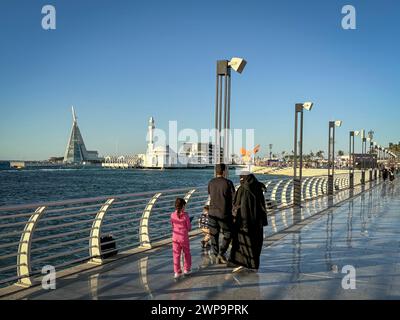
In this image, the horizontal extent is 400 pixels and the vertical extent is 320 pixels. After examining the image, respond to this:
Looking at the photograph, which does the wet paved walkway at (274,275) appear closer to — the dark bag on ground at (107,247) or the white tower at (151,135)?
the dark bag on ground at (107,247)

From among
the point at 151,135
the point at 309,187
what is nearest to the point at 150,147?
the point at 151,135

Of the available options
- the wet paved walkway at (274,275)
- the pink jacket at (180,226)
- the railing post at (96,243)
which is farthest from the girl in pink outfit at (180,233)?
the railing post at (96,243)

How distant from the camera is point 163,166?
172m

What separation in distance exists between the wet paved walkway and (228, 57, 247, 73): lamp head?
10.6 ft

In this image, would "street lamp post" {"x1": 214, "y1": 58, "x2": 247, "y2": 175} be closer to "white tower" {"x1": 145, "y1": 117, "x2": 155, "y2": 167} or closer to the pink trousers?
the pink trousers

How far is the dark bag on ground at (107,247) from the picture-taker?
6195mm

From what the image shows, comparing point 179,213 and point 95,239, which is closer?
point 179,213

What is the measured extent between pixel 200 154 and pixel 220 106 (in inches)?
6902

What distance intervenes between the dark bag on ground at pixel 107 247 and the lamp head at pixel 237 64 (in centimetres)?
368

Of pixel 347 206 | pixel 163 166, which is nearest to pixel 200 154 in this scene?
pixel 163 166

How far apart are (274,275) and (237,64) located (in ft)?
12.5

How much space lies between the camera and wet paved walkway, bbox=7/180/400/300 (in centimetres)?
457

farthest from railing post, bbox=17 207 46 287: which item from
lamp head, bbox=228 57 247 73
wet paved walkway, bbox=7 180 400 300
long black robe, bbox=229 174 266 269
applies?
lamp head, bbox=228 57 247 73
